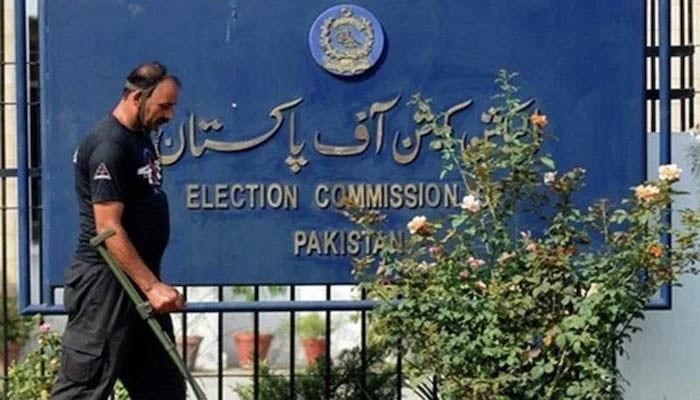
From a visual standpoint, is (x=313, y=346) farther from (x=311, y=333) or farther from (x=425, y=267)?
(x=425, y=267)

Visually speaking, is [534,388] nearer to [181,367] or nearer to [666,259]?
[666,259]

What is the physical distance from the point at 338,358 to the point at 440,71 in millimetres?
1842

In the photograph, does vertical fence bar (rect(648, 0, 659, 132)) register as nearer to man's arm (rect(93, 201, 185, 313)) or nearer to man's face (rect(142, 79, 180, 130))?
man's face (rect(142, 79, 180, 130))

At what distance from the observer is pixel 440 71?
6.55m

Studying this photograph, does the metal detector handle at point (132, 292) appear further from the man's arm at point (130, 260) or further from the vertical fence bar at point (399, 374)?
the vertical fence bar at point (399, 374)

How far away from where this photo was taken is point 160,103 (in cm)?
549

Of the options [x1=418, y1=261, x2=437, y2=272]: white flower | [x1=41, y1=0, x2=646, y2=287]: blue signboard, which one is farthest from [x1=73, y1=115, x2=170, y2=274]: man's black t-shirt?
[x1=418, y1=261, x2=437, y2=272]: white flower

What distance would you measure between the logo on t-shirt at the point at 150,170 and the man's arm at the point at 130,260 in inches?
6.6

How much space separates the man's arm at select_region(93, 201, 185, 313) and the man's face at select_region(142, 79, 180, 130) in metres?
0.35

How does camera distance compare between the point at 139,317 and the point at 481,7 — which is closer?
the point at 139,317

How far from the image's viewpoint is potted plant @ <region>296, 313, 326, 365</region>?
1158cm

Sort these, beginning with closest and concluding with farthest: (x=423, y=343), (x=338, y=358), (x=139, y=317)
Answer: (x=139, y=317)
(x=423, y=343)
(x=338, y=358)

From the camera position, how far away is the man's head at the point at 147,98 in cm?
549

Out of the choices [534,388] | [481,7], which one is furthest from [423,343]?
[481,7]
